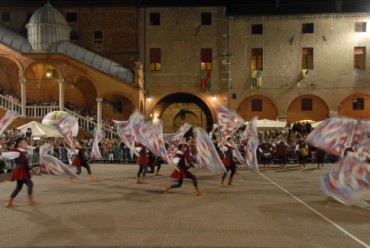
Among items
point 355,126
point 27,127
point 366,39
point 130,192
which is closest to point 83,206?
point 130,192

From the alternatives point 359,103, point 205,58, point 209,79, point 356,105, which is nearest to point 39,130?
point 209,79

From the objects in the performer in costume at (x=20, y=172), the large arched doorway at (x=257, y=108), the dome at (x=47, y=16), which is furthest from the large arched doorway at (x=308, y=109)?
the performer in costume at (x=20, y=172)

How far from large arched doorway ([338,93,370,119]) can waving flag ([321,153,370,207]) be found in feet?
106

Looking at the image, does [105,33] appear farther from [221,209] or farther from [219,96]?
[221,209]

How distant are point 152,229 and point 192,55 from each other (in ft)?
113

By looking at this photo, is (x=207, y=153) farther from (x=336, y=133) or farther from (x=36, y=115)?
(x=36, y=115)

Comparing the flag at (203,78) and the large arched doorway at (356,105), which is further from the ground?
the flag at (203,78)

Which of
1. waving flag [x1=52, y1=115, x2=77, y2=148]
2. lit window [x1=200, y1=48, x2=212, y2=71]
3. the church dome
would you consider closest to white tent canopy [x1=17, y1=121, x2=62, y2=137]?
waving flag [x1=52, y1=115, x2=77, y2=148]

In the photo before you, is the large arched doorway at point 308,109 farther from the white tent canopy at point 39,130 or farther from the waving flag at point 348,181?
the waving flag at point 348,181

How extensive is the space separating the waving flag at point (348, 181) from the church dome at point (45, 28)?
3230cm

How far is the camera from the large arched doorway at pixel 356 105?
142ft

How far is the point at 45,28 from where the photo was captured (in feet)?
128

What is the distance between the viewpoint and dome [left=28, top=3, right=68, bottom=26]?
130 ft

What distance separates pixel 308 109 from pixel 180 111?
44.6 ft
